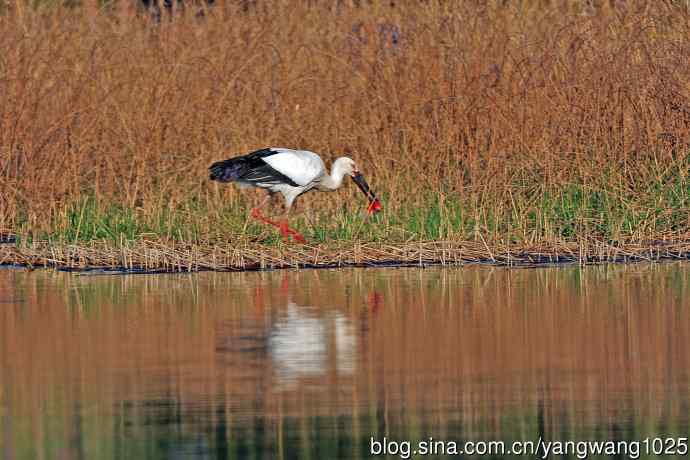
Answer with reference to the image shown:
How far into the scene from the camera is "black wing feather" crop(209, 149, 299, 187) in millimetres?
13312

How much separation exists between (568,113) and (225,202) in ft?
10.3

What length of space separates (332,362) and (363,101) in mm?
6986

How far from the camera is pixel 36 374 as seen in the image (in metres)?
7.82

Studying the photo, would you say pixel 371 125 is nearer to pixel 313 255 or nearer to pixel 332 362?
pixel 313 255

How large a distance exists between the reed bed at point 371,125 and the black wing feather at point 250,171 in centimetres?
39

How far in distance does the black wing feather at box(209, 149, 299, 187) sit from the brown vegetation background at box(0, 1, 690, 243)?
2.22 feet

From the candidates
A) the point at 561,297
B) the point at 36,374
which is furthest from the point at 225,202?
the point at 36,374

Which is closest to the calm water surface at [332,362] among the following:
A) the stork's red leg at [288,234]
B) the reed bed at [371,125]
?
the stork's red leg at [288,234]

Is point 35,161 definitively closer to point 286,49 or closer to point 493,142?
point 286,49

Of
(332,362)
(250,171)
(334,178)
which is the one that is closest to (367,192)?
(334,178)

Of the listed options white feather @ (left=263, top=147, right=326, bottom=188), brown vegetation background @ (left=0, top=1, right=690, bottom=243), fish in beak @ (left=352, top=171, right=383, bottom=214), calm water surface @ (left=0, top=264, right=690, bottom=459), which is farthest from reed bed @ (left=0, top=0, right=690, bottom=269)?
calm water surface @ (left=0, top=264, right=690, bottom=459)

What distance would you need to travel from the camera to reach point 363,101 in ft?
48.5

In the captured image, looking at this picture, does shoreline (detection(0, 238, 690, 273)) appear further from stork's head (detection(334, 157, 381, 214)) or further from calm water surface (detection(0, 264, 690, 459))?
stork's head (detection(334, 157, 381, 214))

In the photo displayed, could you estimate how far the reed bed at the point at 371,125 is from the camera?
13344 millimetres
